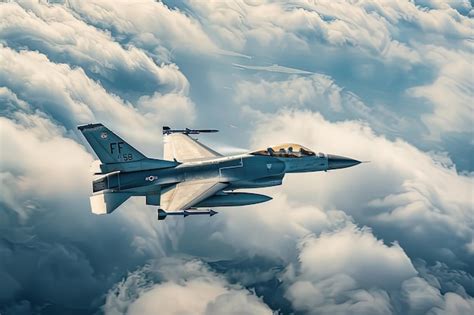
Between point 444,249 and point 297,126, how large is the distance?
39257mm

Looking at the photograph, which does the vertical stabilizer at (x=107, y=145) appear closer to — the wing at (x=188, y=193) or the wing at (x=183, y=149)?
the wing at (x=188, y=193)

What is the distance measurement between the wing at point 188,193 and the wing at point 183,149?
3384 millimetres

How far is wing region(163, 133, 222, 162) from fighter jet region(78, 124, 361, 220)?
1.47 meters

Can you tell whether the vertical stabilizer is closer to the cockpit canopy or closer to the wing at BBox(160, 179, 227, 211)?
the wing at BBox(160, 179, 227, 211)

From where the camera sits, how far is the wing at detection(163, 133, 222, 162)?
3947 cm

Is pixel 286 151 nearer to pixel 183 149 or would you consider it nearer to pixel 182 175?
pixel 182 175

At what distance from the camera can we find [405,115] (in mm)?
126500

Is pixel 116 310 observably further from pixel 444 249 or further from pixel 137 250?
pixel 444 249

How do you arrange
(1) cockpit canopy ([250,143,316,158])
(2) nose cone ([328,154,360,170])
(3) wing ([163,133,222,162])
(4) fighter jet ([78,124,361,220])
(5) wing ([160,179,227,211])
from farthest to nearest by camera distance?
1. (3) wing ([163,133,222,162])
2. (2) nose cone ([328,154,360,170])
3. (1) cockpit canopy ([250,143,316,158])
4. (4) fighter jet ([78,124,361,220])
5. (5) wing ([160,179,227,211])

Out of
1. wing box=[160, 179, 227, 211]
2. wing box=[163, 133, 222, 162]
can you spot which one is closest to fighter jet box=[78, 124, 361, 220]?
wing box=[160, 179, 227, 211]

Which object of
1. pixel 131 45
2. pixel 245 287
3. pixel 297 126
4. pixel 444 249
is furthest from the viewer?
pixel 131 45

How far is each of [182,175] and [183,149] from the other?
4.62m

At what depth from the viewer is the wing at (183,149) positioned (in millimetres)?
39469

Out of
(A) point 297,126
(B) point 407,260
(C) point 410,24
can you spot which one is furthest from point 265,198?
(C) point 410,24
